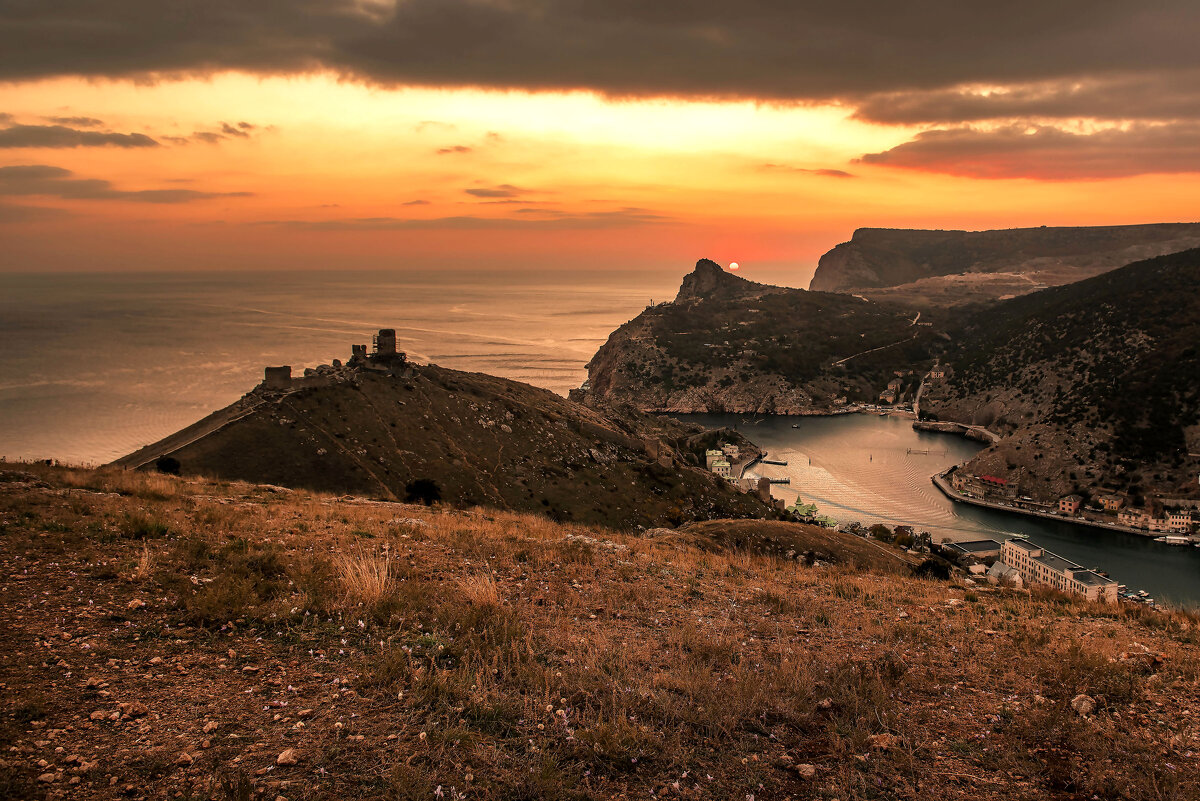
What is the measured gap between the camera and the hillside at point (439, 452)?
3094 cm

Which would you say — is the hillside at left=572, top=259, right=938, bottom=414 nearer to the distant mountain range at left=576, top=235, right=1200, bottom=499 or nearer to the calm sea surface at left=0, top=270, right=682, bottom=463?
the distant mountain range at left=576, top=235, right=1200, bottom=499

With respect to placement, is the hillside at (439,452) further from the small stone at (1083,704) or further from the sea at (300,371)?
the small stone at (1083,704)

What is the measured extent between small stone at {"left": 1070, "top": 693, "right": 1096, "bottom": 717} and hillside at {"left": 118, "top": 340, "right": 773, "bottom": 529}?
2802 cm

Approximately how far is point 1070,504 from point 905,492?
60.0ft

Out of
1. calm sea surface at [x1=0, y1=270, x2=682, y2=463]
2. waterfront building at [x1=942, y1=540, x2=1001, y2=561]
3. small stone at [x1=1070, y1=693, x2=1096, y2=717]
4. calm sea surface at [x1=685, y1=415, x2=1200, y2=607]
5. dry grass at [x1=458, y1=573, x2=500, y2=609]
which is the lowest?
calm sea surface at [x1=685, y1=415, x2=1200, y2=607]

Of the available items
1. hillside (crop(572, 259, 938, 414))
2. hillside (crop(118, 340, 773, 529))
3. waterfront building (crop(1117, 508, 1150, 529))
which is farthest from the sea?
hillside (crop(118, 340, 773, 529))

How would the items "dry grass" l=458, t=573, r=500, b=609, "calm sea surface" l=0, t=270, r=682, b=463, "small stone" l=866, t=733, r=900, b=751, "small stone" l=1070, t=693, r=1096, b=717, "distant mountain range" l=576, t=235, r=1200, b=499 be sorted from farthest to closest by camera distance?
"distant mountain range" l=576, t=235, r=1200, b=499 → "calm sea surface" l=0, t=270, r=682, b=463 → "dry grass" l=458, t=573, r=500, b=609 → "small stone" l=1070, t=693, r=1096, b=717 → "small stone" l=866, t=733, r=900, b=751

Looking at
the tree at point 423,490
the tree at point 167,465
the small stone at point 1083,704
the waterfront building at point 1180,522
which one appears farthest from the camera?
the waterfront building at point 1180,522

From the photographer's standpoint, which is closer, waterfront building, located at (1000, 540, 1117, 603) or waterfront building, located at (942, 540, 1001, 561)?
waterfront building, located at (1000, 540, 1117, 603)

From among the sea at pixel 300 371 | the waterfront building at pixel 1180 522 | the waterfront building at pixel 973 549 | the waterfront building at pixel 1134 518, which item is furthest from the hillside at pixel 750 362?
the waterfront building at pixel 973 549

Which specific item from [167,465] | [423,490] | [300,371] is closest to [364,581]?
[167,465]

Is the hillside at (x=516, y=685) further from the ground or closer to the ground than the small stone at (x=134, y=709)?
closer to the ground

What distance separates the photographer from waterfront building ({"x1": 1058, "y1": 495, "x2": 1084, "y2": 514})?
7562 cm

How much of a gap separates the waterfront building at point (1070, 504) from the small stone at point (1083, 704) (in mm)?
87806
